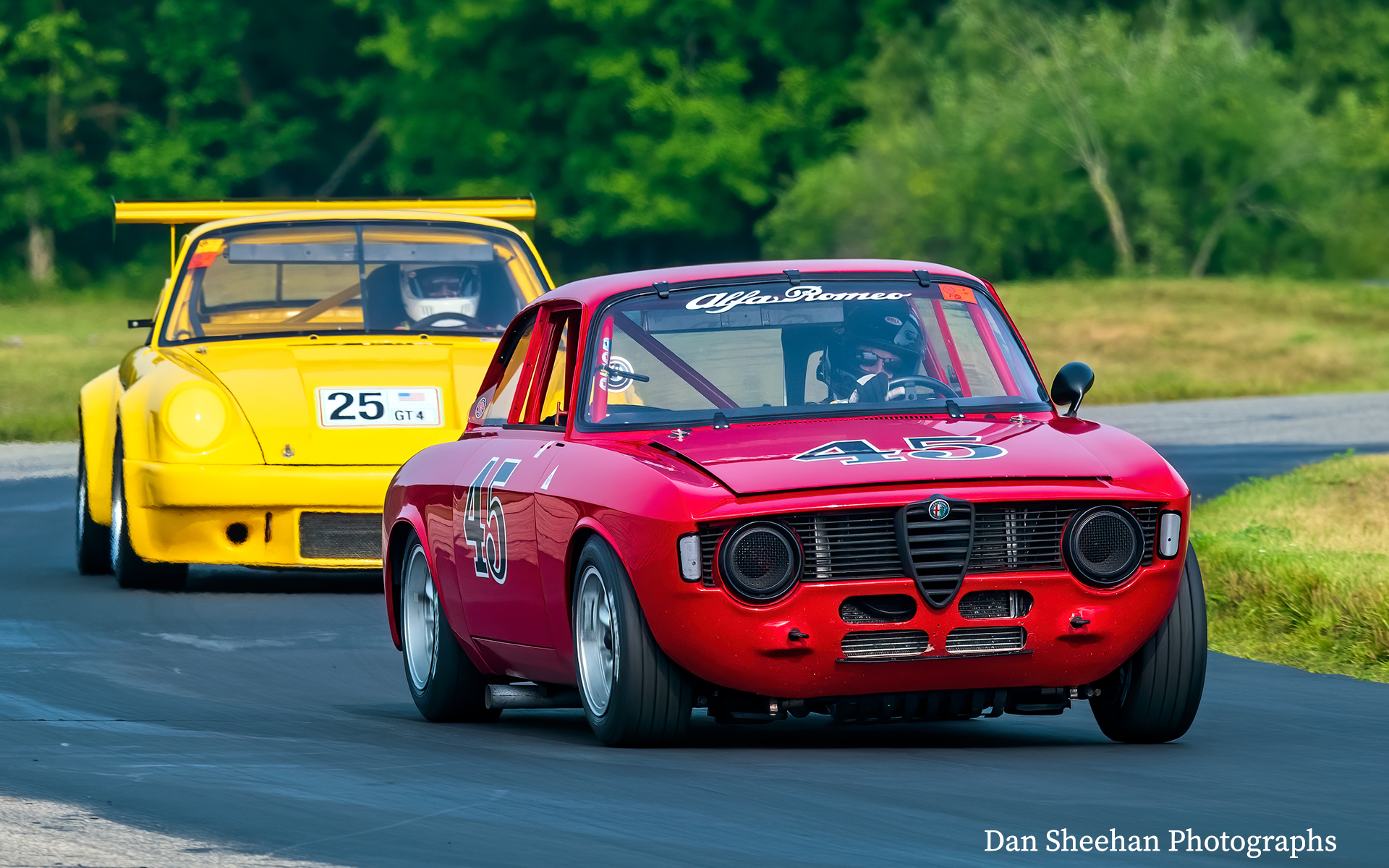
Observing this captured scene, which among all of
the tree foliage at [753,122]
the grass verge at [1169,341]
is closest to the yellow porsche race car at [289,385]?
the grass verge at [1169,341]

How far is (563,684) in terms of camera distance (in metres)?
7.57

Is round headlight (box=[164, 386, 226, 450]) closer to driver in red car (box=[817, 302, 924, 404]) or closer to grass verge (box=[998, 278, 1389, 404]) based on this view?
driver in red car (box=[817, 302, 924, 404])

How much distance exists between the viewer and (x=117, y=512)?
1245 centimetres

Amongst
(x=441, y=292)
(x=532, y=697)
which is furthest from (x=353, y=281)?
(x=532, y=697)

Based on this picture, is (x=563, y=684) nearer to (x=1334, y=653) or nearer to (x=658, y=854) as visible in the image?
(x=658, y=854)

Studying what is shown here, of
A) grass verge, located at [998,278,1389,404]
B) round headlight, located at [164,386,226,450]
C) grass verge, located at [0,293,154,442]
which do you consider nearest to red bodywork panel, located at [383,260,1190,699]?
round headlight, located at [164,386,226,450]

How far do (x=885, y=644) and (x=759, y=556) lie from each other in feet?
1.35

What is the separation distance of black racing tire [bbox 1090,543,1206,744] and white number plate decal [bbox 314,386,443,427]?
17.8ft

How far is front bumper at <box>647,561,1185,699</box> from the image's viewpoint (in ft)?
21.9

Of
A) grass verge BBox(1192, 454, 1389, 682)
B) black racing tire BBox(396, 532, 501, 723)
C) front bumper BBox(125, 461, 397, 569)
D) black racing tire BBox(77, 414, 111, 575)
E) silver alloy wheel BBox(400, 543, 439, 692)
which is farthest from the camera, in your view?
black racing tire BBox(77, 414, 111, 575)

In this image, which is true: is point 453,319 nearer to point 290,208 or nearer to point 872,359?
point 290,208

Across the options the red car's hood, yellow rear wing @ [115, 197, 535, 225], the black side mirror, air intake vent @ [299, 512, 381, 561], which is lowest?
air intake vent @ [299, 512, 381, 561]

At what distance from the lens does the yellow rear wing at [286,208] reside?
14.5 m

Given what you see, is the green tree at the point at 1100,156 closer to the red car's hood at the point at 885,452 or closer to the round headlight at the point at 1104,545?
the red car's hood at the point at 885,452
